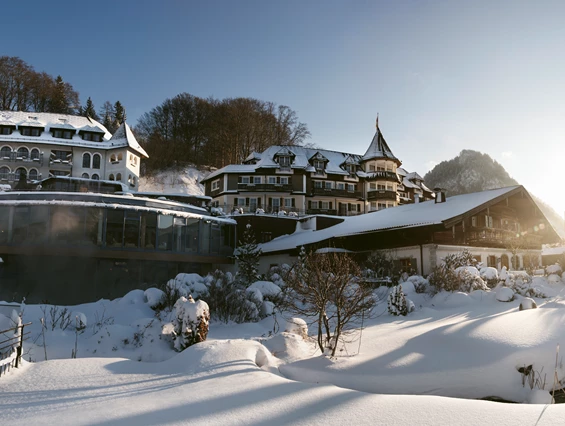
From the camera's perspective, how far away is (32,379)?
779 centimetres

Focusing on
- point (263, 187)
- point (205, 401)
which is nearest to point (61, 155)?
point (263, 187)

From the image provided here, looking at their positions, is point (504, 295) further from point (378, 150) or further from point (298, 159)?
point (378, 150)

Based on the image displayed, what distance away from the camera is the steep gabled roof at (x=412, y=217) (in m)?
26.0

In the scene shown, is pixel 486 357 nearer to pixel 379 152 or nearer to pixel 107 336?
pixel 107 336

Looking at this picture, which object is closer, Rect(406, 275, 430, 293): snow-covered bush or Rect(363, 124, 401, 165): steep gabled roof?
Rect(406, 275, 430, 293): snow-covered bush

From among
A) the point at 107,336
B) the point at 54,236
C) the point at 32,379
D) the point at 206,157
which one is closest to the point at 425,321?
the point at 107,336

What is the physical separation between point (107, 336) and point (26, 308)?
3.81m

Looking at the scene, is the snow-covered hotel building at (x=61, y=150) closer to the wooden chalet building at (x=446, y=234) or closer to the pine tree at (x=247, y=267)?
the wooden chalet building at (x=446, y=234)

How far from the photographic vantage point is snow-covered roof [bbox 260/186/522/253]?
2634 centimetres

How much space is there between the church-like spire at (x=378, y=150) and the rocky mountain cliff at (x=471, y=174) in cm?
7379

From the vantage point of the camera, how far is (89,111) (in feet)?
245

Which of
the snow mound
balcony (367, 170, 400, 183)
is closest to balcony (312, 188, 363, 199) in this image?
balcony (367, 170, 400, 183)

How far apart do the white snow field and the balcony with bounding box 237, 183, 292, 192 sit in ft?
109

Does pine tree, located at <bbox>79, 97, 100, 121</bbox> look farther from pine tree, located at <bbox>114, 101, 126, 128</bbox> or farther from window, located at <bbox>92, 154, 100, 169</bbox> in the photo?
window, located at <bbox>92, 154, 100, 169</bbox>
